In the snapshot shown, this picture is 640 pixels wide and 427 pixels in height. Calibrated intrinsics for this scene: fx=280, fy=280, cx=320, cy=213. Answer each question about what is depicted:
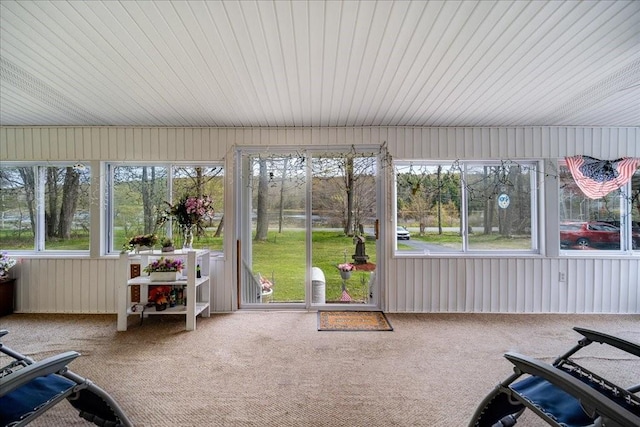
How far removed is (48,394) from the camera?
1.48 meters

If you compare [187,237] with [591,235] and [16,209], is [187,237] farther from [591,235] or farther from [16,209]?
[591,235]

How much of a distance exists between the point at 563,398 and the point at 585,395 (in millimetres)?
335

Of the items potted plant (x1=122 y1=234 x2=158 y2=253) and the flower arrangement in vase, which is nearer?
potted plant (x1=122 y1=234 x2=158 y2=253)

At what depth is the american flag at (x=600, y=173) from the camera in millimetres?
3604

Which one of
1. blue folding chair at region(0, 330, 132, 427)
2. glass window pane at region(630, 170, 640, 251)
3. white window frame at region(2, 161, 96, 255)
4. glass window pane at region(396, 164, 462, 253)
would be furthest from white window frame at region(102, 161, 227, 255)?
glass window pane at region(630, 170, 640, 251)

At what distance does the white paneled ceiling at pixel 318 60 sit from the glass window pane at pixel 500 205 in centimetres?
75

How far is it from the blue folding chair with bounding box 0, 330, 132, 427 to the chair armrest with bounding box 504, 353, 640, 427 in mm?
2250

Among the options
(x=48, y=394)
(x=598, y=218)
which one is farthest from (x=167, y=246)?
(x=598, y=218)

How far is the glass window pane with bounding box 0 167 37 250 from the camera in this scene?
12.4 ft

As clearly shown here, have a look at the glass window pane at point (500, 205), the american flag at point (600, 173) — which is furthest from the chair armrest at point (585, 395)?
the american flag at point (600, 173)

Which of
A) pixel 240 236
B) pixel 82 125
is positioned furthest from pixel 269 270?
pixel 82 125

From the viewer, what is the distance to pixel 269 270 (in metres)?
3.89

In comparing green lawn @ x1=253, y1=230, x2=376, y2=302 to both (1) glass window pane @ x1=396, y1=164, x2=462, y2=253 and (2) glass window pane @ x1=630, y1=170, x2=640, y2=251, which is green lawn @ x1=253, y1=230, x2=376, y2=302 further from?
(2) glass window pane @ x1=630, y1=170, x2=640, y2=251

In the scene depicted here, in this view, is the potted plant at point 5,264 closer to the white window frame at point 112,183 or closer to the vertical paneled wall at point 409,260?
the vertical paneled wall at point 409,260
